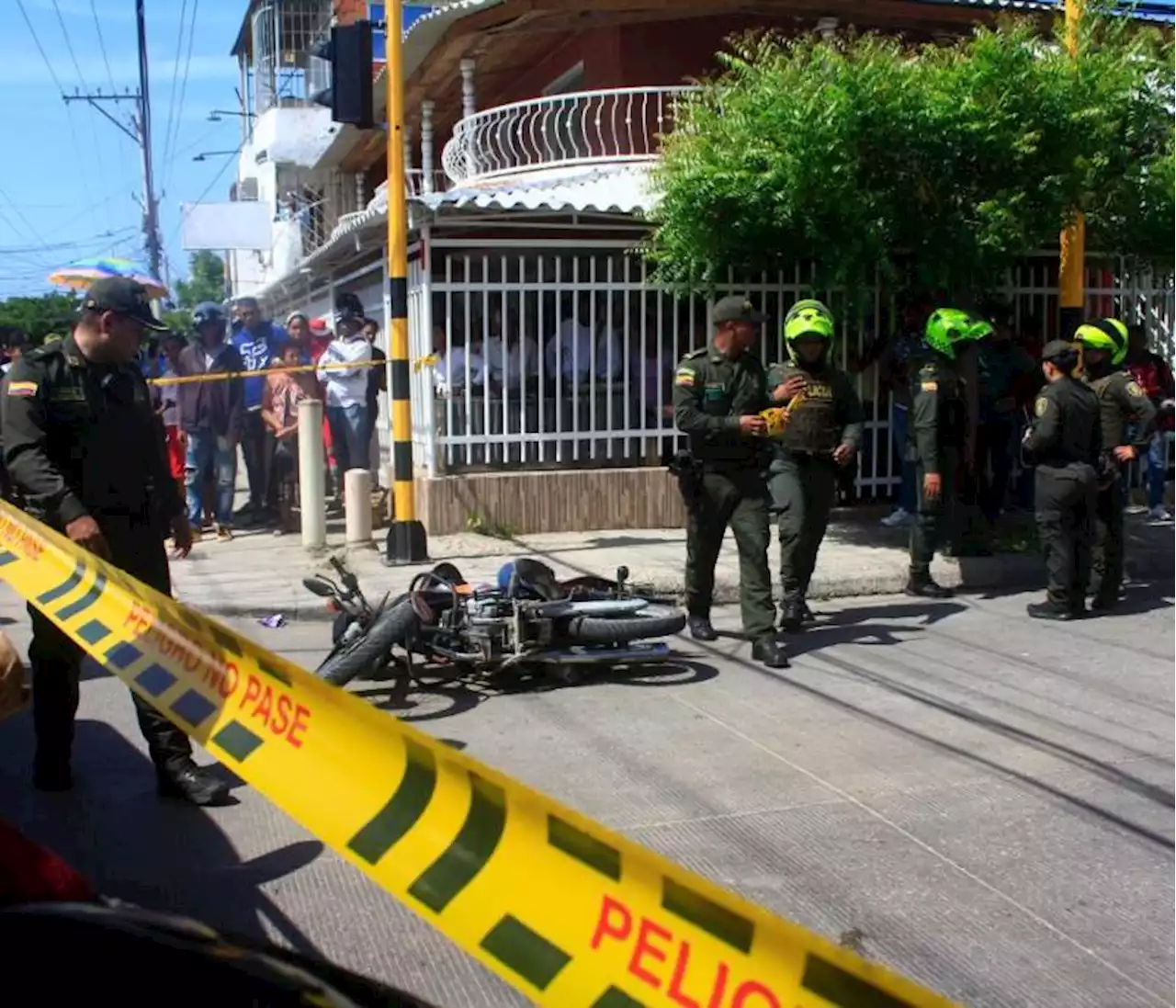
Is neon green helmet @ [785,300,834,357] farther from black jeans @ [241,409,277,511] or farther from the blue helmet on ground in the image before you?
the blue helmet on ground

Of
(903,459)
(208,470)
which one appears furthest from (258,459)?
(903,459)

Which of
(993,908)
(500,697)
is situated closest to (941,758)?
(993,908)

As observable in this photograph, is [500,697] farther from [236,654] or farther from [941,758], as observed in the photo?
[236,654]

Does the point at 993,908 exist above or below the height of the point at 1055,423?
below

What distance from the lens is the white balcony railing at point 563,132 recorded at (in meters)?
13.6

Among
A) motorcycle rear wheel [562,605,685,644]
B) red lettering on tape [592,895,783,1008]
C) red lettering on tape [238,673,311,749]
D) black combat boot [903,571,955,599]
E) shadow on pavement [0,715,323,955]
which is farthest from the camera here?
black combat boot [903,571,955,599]

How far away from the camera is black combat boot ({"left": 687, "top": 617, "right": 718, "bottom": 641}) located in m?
7.32

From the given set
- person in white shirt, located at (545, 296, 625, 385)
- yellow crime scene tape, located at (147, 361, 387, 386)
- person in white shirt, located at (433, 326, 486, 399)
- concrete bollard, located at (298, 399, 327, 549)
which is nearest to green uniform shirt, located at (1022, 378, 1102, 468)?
person in white shirt, located at (545, 296, 625, 385)

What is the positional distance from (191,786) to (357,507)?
212 inches

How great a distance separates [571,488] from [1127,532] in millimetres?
4627

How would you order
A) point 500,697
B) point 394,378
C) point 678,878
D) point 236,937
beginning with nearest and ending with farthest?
point 678,878 → point 236,937 → point 500,697 → point 394,378

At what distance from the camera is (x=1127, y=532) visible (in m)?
10.6

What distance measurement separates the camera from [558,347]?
10766mm

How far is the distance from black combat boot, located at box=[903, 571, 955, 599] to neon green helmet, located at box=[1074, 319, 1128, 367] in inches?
74.8
